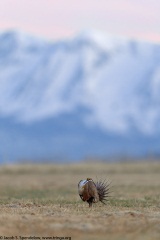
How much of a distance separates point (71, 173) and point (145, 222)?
35.3 meters

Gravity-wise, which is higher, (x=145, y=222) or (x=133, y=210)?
(x=133, y=210)

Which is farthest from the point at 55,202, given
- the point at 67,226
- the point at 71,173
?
the point at 71,173

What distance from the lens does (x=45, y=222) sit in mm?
15969

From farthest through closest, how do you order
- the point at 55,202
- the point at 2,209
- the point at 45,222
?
the point at 55,202
the point at 2,209
the point at 45,222

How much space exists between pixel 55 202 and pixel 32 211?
3.74m

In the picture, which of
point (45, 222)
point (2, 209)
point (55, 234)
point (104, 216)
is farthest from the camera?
point (2, 209)

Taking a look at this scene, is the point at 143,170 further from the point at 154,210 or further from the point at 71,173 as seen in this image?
the point at 154,210

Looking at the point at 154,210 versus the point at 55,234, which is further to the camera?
the point at 154,210

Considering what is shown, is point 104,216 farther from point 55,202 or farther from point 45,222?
point 55,202

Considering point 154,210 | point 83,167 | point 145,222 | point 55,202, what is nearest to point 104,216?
point 145,222

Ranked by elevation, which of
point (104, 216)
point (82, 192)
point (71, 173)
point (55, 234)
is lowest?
point (55, 234)

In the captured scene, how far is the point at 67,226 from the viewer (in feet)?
50.9

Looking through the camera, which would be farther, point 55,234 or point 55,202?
point 55,202

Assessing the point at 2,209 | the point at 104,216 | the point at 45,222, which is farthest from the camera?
the point at 2,209
